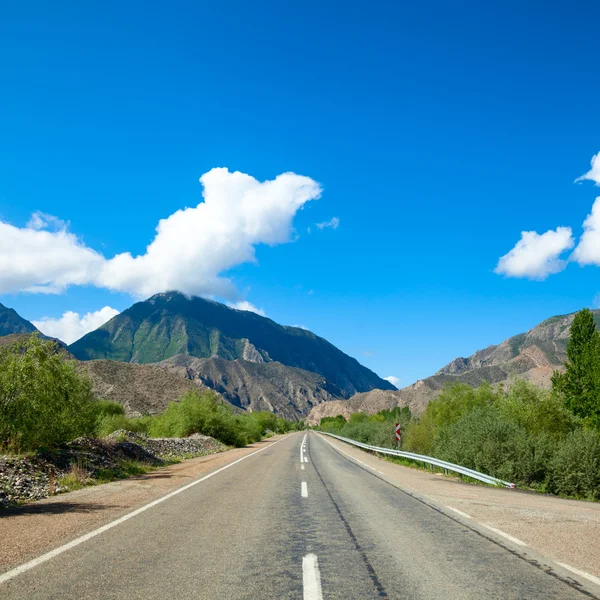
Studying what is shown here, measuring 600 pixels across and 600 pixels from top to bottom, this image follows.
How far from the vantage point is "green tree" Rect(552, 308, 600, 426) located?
153 feet

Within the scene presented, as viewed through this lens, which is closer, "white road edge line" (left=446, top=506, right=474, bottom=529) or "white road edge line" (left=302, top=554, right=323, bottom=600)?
"white road edge line" (left=302, top=554, right=323, bottom=600)

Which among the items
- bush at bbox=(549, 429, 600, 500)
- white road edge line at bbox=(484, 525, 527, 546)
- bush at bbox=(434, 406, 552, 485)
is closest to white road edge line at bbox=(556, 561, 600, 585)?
white road edge line at bbox=(484, 525, 527, 546)

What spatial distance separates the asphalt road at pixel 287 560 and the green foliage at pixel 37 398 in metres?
7.68

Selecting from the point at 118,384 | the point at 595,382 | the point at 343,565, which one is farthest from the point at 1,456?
the point at 118,384

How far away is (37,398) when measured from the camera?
49.4 ft

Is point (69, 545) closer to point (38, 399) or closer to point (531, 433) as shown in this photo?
point (38, 399)

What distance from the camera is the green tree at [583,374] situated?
4678cm

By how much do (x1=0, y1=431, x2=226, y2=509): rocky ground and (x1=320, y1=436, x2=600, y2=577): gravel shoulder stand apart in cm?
923

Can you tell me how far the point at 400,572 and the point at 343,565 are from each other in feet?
2.17

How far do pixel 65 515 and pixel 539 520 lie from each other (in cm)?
865

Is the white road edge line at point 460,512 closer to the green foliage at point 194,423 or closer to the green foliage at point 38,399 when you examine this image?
the green foliage at point 38,399

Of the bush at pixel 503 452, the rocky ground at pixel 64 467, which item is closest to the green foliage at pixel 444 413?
the bush at pixel 503 452

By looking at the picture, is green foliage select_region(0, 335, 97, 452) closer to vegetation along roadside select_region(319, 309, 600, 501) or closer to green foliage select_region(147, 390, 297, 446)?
vegetation along roadside select_region(319, 309, 600, 501)

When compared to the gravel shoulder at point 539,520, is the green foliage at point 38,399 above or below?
above
